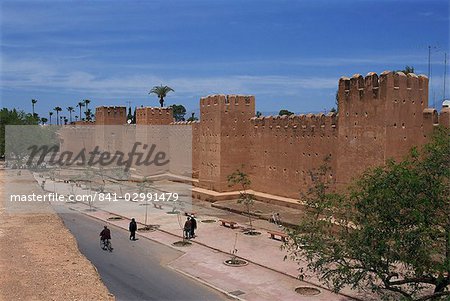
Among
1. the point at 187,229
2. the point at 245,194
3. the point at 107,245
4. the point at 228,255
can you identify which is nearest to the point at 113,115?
the point at 245,194

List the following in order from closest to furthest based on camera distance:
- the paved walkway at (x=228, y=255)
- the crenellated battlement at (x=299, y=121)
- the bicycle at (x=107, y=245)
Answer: the paved walkway at (x=228, y=255) < the bicycle at (x=107, y=245) < the crenellated battlement at (x=299, y=121)

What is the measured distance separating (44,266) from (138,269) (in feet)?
8.95

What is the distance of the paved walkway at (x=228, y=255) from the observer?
12.9 meters

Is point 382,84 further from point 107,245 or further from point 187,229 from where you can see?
point 107,245

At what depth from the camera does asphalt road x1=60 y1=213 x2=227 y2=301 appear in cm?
1264

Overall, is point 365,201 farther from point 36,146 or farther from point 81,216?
point 36,146

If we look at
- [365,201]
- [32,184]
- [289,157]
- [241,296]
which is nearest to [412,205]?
[365,201]

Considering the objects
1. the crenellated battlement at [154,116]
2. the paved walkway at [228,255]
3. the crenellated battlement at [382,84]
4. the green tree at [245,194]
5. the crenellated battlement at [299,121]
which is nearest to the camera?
the paved walkway at [228,255]

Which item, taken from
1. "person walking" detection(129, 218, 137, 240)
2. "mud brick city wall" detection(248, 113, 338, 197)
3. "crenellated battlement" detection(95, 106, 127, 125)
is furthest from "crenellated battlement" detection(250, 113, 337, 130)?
"crenellated battlement" detection(95, 106, 127, 125)

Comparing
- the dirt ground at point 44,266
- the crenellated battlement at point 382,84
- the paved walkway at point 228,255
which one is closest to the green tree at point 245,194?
the paved walkway at point 228,255

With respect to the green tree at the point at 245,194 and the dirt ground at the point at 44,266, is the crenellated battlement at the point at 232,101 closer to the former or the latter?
the green tree at the point at 245,194

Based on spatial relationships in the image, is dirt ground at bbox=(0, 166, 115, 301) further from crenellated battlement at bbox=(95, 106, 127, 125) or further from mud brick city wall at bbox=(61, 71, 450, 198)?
crenellated battlement at bbox=(95, 106, 127, 125)

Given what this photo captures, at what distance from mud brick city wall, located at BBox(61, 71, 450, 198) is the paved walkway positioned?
7.96ft

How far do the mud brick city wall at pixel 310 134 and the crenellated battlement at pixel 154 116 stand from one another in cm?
7
